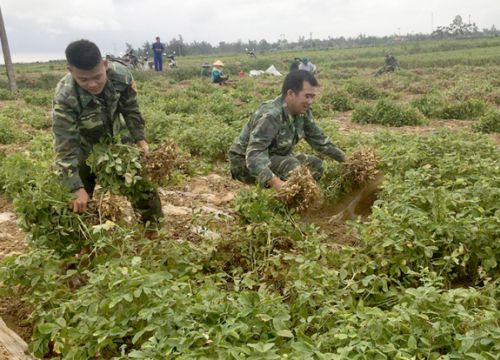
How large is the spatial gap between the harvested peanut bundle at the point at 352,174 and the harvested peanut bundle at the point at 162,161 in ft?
5.59

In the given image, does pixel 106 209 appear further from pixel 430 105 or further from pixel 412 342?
pixel 430 105

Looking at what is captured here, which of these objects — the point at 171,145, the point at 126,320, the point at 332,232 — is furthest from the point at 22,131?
the point at 126,320

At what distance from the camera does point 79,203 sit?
3100 millimetres

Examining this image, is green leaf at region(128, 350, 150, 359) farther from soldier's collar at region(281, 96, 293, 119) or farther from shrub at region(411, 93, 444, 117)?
shrub at region(411, 93, 444, 117)

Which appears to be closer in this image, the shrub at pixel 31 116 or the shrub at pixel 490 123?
the shrub at pixel 490 123

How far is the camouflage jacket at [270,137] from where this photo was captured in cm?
379

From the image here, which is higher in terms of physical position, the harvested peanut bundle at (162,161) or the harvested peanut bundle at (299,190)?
the harvested peanut bundle at (162,161)

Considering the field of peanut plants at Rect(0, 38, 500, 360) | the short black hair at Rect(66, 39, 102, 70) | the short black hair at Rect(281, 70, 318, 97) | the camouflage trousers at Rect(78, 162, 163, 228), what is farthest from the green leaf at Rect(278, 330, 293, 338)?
the short black hair at Rect(281, 70, 318, 97)

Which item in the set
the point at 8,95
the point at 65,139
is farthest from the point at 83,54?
the point at 8,95

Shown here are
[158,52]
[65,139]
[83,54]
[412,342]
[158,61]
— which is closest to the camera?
[412,342]

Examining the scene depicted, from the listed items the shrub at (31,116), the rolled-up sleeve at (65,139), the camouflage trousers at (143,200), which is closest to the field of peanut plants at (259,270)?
the rolled-up sleeve at (65,139)

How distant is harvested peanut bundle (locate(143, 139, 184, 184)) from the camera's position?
333cm

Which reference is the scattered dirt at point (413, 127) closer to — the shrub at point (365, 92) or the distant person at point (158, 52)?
the shrub at point (365, 92)

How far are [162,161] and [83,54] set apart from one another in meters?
0.93
